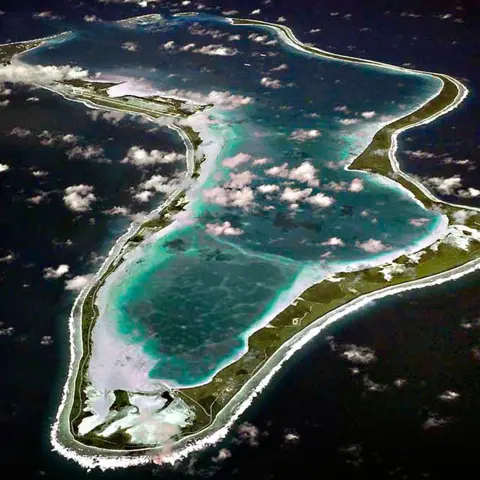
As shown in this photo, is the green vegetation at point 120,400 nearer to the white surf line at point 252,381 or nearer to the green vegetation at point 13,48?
the white surf line at point 252,381

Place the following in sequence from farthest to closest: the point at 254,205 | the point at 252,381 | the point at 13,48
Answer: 1. the point at 13,48
2. the point at 254,205
3. the point at 252,381

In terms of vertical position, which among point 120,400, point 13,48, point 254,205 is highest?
point 13,48

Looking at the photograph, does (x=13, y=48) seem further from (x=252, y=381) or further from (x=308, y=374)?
(x=308, y=374)

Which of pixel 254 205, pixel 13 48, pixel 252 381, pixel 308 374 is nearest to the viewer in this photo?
pixel 308 374

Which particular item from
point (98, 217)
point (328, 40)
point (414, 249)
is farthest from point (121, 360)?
point (328, 40)

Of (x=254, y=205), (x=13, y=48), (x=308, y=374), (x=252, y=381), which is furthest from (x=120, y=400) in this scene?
(x=13, y=48)

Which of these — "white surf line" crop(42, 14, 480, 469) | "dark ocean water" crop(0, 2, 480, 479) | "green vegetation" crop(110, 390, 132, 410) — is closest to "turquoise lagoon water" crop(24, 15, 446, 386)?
"green vegetation" crop(110, 390, 132, 410)
